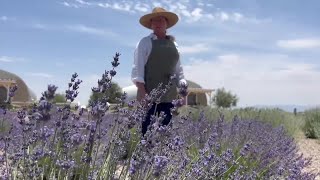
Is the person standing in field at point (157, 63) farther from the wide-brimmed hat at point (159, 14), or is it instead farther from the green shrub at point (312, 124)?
the green shrub at point (312, 124)

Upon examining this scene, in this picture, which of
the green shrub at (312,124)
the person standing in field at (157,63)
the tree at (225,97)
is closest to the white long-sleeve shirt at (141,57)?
the person standing in field at (157,63)

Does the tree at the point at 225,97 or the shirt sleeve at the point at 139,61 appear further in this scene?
the tree at the point at 225,97

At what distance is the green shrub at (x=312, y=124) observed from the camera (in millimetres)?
12365

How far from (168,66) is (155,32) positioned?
335mm

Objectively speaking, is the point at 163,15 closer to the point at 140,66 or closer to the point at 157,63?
the point at 157,63

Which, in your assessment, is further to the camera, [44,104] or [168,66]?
[168,66]

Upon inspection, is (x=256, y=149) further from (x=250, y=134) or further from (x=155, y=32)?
(x=155, y=32)

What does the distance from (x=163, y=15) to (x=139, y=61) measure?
541 millimetres

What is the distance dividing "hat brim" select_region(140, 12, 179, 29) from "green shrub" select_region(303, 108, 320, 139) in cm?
848

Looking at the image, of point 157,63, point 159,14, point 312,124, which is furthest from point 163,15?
point 312,124

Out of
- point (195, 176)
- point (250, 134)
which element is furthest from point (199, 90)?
point (195, 176)

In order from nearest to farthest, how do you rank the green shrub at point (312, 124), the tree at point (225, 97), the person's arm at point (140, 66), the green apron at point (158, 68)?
the person's arm at point (140, 66) → the green apron at point (158, 68) → the green shrub at point (312, 124) → the tree at point (225, 97)

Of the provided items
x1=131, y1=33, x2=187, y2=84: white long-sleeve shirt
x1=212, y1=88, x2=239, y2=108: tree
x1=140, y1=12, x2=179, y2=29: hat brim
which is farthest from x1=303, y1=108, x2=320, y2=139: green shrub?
x1=212, y1=88, x2=239, y2=108: tree

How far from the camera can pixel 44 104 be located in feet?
5.59
